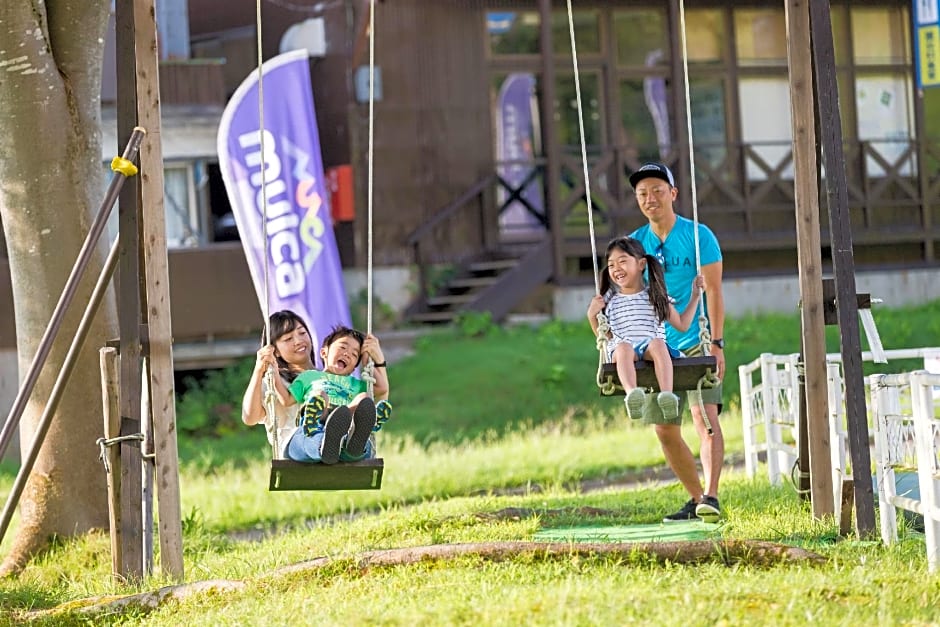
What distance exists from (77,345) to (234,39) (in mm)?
16648

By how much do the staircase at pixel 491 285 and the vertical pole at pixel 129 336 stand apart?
46.9 ft

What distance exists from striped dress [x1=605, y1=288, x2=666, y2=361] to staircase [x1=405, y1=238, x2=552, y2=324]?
14.1 metres

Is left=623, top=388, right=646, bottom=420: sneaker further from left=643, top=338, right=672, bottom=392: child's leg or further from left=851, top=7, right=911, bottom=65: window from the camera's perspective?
left=851, top=7, right=911, bottom=65: window

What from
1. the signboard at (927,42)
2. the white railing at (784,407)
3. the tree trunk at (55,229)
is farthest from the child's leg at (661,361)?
the signboard at (927,42)

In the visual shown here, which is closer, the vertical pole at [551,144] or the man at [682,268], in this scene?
the man at [682,268]

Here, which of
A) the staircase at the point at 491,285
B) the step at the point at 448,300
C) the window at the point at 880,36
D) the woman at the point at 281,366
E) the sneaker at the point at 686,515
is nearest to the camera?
the woman at the point at 281,366

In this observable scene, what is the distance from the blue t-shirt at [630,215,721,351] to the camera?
8.77 metres

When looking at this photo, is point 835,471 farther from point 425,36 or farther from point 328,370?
point 425,36

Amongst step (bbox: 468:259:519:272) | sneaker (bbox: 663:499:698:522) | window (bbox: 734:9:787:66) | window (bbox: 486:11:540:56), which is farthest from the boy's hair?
window (bbox: 734:9:787:66)

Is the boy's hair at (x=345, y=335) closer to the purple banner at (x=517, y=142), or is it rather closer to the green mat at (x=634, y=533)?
the green mat at (x=634, y=533)

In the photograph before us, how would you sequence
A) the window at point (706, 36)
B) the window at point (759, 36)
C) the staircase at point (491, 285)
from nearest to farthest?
the staircase at point (491, 285) < the window at point (706, 36) < the window at point (759, 36)

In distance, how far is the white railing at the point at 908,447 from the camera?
7.14 metres

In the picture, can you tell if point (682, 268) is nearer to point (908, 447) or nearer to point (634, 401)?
point (634, 401)

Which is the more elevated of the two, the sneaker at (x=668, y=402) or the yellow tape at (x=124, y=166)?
the yellow tape at (x=124, y=166)
